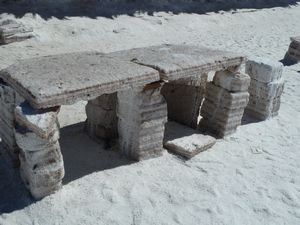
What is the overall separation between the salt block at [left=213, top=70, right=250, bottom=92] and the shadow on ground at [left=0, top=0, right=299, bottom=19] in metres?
6.40

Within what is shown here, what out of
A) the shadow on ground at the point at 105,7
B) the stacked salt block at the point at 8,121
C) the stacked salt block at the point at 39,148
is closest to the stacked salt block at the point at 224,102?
the stacked salt block at the point at 39,148

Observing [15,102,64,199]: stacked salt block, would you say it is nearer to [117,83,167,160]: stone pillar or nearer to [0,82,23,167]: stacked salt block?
[0,82,23,167]: stacked salt block

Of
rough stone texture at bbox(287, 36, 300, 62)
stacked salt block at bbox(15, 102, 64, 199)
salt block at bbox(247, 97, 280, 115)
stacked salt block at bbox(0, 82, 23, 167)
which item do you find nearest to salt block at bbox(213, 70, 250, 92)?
salt block at bbox(247, 97, 280, 115)

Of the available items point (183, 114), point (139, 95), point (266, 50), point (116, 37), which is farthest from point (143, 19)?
point (139, 95)

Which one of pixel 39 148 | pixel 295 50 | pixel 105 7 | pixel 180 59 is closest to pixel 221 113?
pixel 180 59

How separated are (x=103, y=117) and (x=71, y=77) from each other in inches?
46.1

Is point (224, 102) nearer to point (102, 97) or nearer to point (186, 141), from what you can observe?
point (186, 141)

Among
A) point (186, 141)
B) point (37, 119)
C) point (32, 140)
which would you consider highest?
point (37, 119)

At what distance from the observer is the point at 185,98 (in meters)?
5.67

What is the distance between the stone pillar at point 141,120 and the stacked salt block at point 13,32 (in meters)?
5.45

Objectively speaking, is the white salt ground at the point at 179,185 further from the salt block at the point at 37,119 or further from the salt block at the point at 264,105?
the salt block at the point at 37,119

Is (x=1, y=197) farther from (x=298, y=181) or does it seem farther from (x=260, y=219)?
(x=298, y=181)

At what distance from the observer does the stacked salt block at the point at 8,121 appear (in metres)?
4.16

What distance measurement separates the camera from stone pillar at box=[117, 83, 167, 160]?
4480 mm
